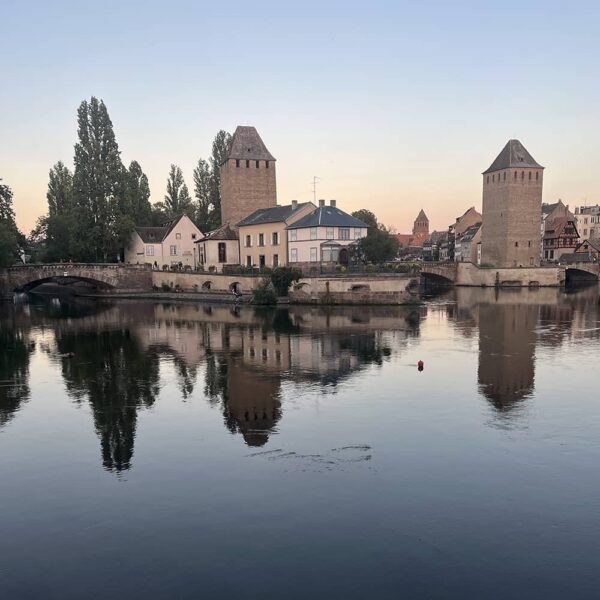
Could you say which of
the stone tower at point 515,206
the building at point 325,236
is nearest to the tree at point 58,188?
the building at point 325,236

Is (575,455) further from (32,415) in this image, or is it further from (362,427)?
(32,415)

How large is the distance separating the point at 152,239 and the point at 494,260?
57.2 meters

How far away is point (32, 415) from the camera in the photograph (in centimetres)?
1908

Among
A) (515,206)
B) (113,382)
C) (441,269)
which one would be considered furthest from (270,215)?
(113,382)

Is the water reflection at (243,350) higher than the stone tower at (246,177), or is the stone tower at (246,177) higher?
the stone tower at (246,177)

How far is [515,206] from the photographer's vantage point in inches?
3410

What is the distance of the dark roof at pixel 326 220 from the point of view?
5901 centimetres

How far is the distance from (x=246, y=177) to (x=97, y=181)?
20039mm

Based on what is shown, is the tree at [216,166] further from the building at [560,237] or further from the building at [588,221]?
the building at [588,221]

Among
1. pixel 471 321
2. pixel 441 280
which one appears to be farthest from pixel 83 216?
pixel 441 280

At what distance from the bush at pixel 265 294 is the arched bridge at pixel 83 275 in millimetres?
23088

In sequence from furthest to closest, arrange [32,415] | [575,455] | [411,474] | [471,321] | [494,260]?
[494,260]
[471,321]
[32,415]
[575,455]
[411,474]

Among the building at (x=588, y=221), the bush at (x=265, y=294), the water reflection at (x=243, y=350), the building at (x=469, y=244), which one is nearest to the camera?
the water reflection at (x=243, y=350)

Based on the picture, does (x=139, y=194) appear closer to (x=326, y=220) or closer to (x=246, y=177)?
(x=246, y=177)
